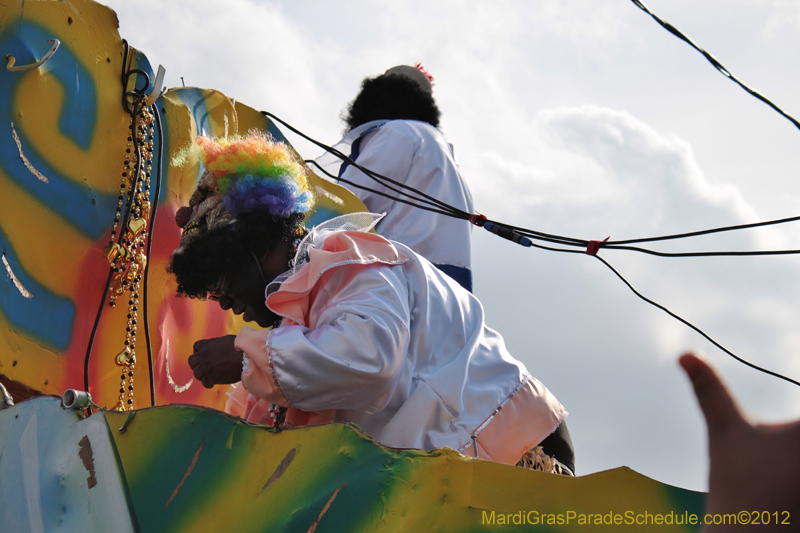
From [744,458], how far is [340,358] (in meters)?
1.11

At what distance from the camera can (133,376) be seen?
95.7 inches

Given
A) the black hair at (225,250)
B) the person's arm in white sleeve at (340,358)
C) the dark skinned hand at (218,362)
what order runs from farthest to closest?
the black hair at (225,250), the dark skinned hand at (218,362), the person's arm in white sleeve at (340,358)

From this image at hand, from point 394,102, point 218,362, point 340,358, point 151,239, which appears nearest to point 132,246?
point 151,239

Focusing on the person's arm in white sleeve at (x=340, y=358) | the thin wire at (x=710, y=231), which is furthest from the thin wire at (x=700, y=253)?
the person's arm in white sleeve at (x=340, y=358)

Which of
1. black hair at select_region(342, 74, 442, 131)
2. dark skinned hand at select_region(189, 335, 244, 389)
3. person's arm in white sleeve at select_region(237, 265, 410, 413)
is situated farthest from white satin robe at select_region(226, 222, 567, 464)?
black hair at select_region(342, 74, 442, 131)

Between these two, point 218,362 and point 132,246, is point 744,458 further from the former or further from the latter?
point 132,246

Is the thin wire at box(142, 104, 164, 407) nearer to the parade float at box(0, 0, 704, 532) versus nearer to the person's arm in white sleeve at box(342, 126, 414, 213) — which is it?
the parade float at box(0, 0, 704, 532)

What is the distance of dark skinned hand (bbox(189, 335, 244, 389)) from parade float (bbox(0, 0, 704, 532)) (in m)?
0.29

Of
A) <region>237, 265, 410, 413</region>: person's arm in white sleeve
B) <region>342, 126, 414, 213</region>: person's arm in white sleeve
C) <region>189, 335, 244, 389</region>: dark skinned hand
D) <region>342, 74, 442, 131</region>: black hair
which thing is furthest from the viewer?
<region>342, 74, 442, 131</region>: black hair

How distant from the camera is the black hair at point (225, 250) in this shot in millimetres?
2117

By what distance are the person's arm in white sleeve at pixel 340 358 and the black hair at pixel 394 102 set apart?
203 centimetres

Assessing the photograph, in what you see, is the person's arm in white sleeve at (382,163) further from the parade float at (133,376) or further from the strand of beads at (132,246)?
the strand of beads at (132,246)

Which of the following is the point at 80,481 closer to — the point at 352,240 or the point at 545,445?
the point at 352,240

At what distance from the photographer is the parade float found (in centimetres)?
117
